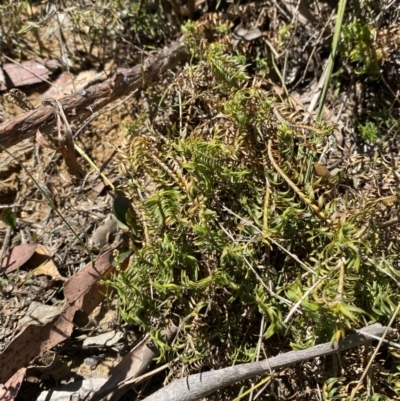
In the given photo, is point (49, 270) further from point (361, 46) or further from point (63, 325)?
point (361, 46)

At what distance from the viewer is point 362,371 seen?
5.94ft

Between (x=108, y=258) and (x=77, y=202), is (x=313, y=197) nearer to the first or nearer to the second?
(x=108, y=258)

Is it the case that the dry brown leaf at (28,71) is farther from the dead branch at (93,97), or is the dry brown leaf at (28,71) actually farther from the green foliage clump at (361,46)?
the green foliage clump at (361,46)

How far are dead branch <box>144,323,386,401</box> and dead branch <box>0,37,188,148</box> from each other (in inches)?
40.3

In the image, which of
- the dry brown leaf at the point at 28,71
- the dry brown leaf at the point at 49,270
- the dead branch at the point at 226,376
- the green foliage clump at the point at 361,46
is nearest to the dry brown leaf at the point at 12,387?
the dry brown leaf at the point at 49,270

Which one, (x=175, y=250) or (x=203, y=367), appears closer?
(x=175, y=250)

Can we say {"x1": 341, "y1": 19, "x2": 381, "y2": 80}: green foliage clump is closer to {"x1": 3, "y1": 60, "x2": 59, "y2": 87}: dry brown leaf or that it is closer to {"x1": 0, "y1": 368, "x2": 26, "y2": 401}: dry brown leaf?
{"x1": 3, "y1": 60, "x2": 59, "y2": 87}: dry brown leaf

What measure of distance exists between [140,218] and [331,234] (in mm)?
771

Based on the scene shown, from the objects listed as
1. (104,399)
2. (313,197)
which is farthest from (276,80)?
(104,399)

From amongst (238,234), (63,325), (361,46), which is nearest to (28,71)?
(63,325)

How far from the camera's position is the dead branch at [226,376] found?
1.69 metres

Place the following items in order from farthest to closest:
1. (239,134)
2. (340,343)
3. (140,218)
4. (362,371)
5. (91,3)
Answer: (91,3) → (140,218) → (239,134) → (362,371) → (340,343)

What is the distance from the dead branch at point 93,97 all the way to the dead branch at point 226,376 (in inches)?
40.3

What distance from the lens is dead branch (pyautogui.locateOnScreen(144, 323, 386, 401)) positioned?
169 cm
